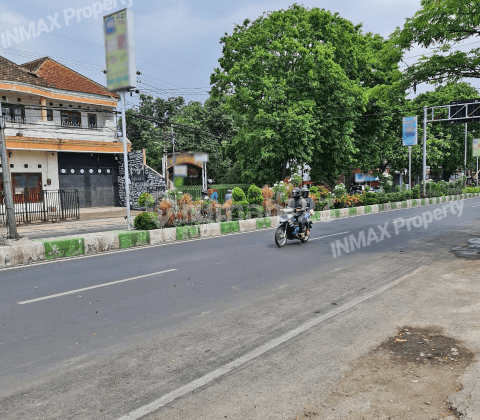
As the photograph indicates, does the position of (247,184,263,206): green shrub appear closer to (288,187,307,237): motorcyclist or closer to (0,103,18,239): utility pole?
(288,187,307,237): motorcyclist

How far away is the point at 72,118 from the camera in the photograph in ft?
97.7

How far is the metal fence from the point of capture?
2152 centimetres

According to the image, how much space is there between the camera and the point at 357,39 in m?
33.0

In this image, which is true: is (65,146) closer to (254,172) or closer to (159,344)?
(254,172)

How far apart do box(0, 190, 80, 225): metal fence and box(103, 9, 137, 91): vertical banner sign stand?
34.8ft

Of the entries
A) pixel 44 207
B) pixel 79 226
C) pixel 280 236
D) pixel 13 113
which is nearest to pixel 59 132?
pixel 13 113

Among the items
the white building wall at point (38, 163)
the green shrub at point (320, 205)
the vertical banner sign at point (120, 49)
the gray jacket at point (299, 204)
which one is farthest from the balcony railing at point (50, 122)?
the gray jacket at point (299, 204)

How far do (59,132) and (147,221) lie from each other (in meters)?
18.0

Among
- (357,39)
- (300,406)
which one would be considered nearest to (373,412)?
(300,406)

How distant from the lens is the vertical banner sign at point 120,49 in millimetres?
13555

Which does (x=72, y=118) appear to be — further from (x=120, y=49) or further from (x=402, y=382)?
(x=402, y=382)

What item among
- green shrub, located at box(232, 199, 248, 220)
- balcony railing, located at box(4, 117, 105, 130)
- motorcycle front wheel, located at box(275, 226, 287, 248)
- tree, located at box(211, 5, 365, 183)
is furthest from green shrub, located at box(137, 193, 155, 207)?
balcony railing, located at box(4, 117, 105, 130)

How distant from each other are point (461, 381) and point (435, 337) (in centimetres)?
111

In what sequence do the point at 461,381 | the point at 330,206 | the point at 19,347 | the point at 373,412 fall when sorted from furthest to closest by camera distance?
the point at 330,206, the point at 19,347, the point at 461,381, the point at 373,412
